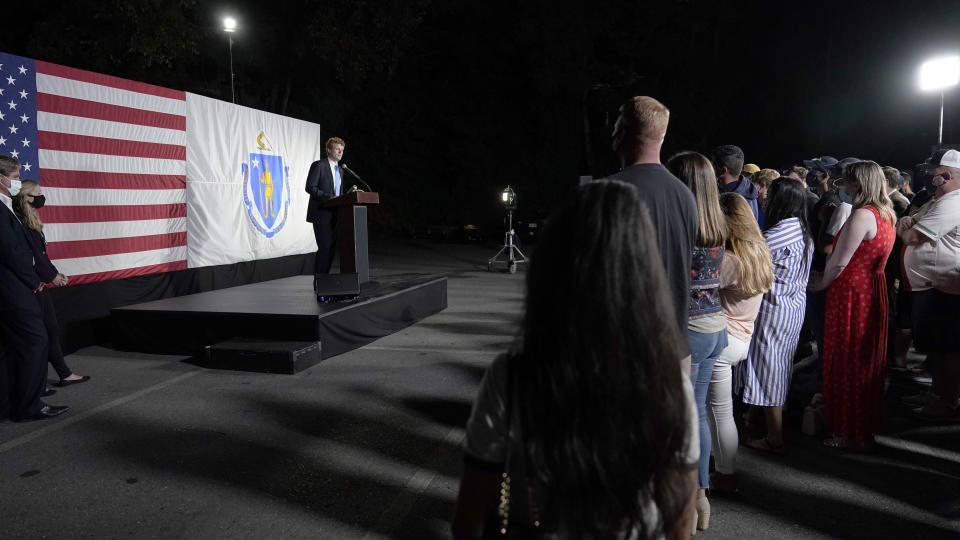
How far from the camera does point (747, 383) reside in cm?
387

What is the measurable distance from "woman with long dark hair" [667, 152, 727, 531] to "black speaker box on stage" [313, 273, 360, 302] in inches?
182

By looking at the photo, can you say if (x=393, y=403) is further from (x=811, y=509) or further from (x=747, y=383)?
(x=811, y=509)

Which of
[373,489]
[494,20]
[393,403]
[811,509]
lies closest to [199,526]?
[373,489]

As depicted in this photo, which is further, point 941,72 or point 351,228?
point 941,72

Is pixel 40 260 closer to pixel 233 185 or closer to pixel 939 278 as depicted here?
pixel 233 185

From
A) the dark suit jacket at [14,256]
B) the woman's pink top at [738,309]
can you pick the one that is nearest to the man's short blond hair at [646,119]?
the woman's pink top at [738,309]

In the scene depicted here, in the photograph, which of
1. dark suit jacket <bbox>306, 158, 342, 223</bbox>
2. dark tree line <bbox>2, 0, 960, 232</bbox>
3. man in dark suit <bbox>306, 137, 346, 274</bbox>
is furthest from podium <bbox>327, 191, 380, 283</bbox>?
dark tree line <bbox>2, 0, 960, 232</bbox>

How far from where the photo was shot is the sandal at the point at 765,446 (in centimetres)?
402

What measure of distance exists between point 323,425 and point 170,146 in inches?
209

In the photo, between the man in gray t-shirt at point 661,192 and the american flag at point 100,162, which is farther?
the american flag at point 100,162

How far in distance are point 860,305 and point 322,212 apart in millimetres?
6420

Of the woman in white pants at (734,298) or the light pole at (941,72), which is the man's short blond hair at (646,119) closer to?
the woman in white pants at (734,298)

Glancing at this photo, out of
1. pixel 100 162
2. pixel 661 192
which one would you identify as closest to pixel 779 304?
pixel 661 192

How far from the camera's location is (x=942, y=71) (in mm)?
8789
